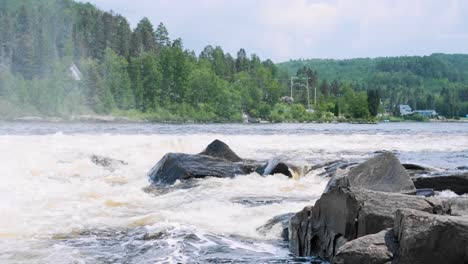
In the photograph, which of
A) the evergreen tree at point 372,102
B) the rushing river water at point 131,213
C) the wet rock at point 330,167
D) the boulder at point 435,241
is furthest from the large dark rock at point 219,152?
the evergreen tree at point 372,102

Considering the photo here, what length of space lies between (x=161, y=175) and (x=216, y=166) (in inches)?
61.9

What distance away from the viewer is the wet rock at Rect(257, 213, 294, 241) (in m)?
9.59

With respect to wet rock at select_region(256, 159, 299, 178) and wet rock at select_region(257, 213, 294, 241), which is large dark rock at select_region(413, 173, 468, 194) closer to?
wet rock at select_region(256, 159, 299, 178)

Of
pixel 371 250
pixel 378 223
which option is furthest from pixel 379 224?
pixel 371 250

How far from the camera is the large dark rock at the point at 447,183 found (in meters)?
13.1

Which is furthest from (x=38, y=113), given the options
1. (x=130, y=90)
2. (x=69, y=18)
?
(x=69, y=18)

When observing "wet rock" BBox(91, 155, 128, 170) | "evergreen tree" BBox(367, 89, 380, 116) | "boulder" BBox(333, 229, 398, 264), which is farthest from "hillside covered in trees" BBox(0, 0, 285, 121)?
"boulder" BBox(333, 229, 398, 264)

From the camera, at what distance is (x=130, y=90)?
11675cm

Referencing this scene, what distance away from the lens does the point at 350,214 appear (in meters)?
7.50

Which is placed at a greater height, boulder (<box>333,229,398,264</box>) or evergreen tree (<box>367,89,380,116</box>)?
evergreen tree (<box>367,89,380,116</box>)

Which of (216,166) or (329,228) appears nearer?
(329,228)

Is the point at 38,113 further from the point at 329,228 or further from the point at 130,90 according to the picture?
the point at 329,228

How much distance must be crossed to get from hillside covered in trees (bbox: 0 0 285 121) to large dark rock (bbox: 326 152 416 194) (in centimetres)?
9429

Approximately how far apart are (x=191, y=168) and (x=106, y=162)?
5475mm
